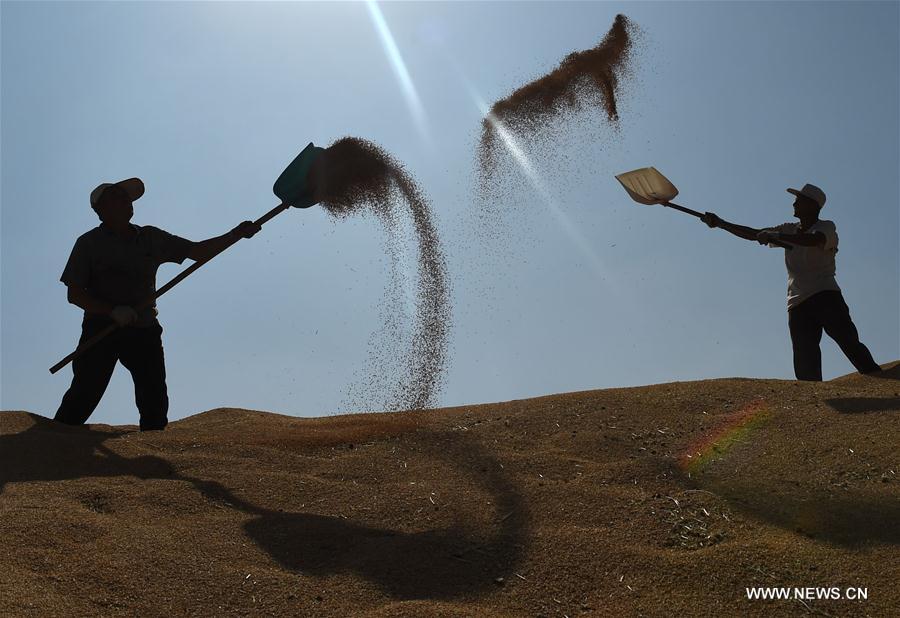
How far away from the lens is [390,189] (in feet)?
18.0

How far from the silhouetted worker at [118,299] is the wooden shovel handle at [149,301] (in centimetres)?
3

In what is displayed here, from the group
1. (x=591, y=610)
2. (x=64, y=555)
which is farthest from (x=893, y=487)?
(x=64, y=555)

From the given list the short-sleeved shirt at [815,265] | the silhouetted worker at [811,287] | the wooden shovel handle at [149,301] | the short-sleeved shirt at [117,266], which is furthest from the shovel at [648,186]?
the short-sleeved shirt at [117,266]

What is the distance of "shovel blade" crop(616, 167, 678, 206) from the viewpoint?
5.77 m

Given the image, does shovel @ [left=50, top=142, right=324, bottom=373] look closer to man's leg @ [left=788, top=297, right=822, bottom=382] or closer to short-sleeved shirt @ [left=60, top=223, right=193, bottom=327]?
short-sleeved shirt @ [left=60, top=223, right=193, bottom=327]

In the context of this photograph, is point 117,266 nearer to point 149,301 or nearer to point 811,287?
point 149,301

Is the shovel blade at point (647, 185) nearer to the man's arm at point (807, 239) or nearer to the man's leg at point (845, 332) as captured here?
the man's arm at point (807, 239)

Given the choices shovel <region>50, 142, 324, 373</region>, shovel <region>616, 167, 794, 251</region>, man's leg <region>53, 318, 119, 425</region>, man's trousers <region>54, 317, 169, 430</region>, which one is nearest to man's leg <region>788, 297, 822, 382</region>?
shovel <region>616, 167, 794, 251</region>

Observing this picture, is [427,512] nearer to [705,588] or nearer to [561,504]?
[561,504]

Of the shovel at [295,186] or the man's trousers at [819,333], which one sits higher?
the shovel at [295,186]

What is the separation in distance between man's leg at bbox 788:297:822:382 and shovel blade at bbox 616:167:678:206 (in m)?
1.17

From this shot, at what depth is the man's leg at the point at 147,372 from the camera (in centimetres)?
464

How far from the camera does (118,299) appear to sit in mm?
4664

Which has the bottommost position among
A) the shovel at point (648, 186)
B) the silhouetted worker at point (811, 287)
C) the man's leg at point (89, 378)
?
the man's leg at point (89, 378)
